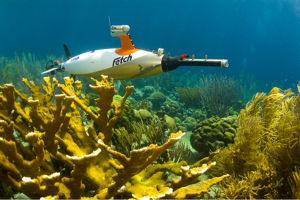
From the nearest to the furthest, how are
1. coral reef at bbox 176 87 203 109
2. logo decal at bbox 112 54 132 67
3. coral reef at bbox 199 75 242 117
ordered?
logo decal at bbox 112 54 132 67 → coral reef at bbox 199 75 242 117 → coral reef at bbox 176 87 203 109

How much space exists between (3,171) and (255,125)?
2937mm

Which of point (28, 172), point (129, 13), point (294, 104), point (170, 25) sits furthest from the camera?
point (129, 13)

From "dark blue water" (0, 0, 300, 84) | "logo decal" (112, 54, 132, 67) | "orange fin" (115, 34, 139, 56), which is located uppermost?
"dark blue water" (0, 0, 300, 84)

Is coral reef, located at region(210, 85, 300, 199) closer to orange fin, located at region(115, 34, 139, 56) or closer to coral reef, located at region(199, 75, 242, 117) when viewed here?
orange fin, located at region(115, 34, 139, 56)

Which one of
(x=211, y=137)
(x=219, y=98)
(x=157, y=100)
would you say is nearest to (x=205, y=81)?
(x=219, y=98)

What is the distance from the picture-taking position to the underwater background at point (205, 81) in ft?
6.95

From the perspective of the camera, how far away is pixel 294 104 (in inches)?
94.7

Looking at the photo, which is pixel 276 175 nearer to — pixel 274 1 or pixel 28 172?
pixel 28 172

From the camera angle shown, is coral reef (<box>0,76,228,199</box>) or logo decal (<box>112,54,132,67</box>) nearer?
coral reef (<box>0,76,228,199</box>)

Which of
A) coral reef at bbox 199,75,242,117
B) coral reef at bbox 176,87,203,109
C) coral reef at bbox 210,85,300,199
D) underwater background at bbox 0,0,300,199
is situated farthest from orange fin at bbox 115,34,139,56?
coral reef at bbox 176,87,203,109

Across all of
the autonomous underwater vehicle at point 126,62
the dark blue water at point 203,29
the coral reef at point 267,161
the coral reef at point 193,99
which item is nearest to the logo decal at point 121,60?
the autonomous underwater vehicle at point 126,62

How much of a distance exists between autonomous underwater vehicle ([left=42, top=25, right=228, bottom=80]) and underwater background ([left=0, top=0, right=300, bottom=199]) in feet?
2.78

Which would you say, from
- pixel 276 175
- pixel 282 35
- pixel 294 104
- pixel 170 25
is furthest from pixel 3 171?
pixel 170 25

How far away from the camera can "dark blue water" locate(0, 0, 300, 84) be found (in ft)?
169
